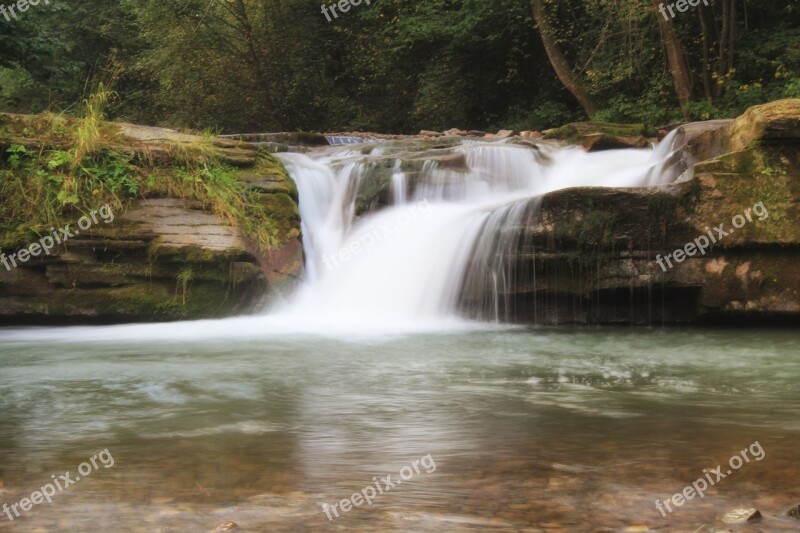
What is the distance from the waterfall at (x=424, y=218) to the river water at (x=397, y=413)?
0.04m

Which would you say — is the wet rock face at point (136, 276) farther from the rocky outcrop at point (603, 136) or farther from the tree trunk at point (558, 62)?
the tree trunk at point (558, 62)

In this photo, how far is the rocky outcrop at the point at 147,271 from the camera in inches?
350

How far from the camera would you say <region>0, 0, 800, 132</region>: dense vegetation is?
16.3 meters

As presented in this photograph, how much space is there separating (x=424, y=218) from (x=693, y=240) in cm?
323

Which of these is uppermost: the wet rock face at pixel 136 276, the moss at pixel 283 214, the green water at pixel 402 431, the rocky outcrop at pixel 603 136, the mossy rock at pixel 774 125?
the rocky outcrop at pixel 603 136

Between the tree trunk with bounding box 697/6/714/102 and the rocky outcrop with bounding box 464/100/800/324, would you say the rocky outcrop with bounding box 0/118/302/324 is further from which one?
the tree trunk with bounding box 697/6/714/102

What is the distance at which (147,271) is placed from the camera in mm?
9039

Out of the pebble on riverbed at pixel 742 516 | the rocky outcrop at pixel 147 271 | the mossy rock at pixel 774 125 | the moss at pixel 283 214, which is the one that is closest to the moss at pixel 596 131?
the mossy rock at pixel 774 125

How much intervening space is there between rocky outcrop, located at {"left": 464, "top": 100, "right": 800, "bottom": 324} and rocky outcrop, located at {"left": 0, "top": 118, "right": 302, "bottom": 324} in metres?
2.99

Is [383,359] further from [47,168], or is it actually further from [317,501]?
[47,168]

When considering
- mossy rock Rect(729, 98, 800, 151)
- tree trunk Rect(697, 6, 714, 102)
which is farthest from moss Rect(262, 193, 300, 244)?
tree trunk Rect(697, 6, 714, 102)

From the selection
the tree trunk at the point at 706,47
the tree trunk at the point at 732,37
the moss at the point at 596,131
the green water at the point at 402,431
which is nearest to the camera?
the green water at the point at 402,431

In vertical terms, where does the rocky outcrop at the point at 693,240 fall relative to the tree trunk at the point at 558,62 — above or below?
below

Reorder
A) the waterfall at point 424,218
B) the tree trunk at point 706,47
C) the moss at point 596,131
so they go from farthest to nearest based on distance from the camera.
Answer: the tree trunk at point 706,47
the moss at point 596,131
the waterfall at point 424,218
